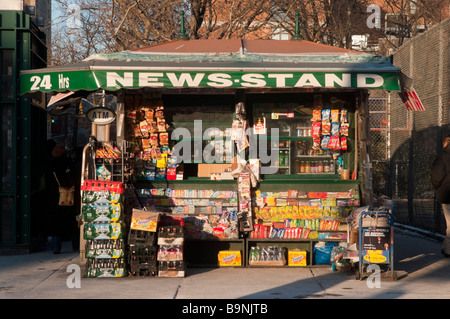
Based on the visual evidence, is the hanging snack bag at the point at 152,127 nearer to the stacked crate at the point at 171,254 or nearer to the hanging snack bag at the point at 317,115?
the stacked crate at the point at 171,254

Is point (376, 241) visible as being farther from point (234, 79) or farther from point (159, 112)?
point (159, 112)

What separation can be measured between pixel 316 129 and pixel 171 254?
121 inches

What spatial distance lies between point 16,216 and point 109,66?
12.5ft

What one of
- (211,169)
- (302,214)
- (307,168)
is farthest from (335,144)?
(211,169)

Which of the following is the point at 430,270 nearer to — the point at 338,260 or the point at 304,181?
the point at 338,260

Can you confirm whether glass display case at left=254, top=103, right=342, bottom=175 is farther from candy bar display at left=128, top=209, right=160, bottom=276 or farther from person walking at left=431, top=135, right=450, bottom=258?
candy bar display at left=128, top=209, right=160, bottom=276

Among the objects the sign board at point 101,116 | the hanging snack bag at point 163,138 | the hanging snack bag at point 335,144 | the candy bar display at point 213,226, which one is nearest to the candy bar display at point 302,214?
the candy bar display at point 213,226

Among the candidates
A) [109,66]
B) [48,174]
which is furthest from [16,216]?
[109,66]

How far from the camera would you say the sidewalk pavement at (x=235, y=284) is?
8.12m

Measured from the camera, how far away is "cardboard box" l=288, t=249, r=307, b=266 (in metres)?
10.3

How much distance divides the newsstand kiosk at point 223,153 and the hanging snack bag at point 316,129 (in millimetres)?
22

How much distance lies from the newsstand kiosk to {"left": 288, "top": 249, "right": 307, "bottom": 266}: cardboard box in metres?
0.02

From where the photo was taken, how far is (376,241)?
906 centimetres

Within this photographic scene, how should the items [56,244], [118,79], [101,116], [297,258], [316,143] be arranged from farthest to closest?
[56,244] < [316,143] < [101,116] < [297,258] < [118,79]
